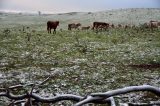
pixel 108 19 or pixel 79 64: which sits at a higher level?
pixel 79 64

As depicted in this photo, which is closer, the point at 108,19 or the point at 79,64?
the point at 79,64

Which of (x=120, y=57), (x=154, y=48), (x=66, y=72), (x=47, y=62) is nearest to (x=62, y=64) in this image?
(x=47, y=62)

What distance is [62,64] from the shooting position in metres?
24.4

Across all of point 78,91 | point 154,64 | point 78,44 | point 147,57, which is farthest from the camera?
point 78,44

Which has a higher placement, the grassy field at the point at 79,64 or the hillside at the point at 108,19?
the grassy field at the point at 79,64

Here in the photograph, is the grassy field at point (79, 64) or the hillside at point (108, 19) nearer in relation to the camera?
the grassy field at point (79, 64)

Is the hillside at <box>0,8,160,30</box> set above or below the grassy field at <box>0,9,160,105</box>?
below

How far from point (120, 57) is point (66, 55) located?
3685 mm

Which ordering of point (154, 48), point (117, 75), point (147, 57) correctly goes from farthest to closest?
point (154, 48) → point (147, 57) → point (117, 75)

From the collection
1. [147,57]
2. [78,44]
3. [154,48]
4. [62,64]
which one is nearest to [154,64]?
[147,57]

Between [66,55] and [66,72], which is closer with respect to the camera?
[66,72]

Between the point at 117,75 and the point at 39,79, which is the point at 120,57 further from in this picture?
the point at 39,79

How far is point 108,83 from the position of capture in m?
18.9

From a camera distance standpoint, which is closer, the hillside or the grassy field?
the grassy field
